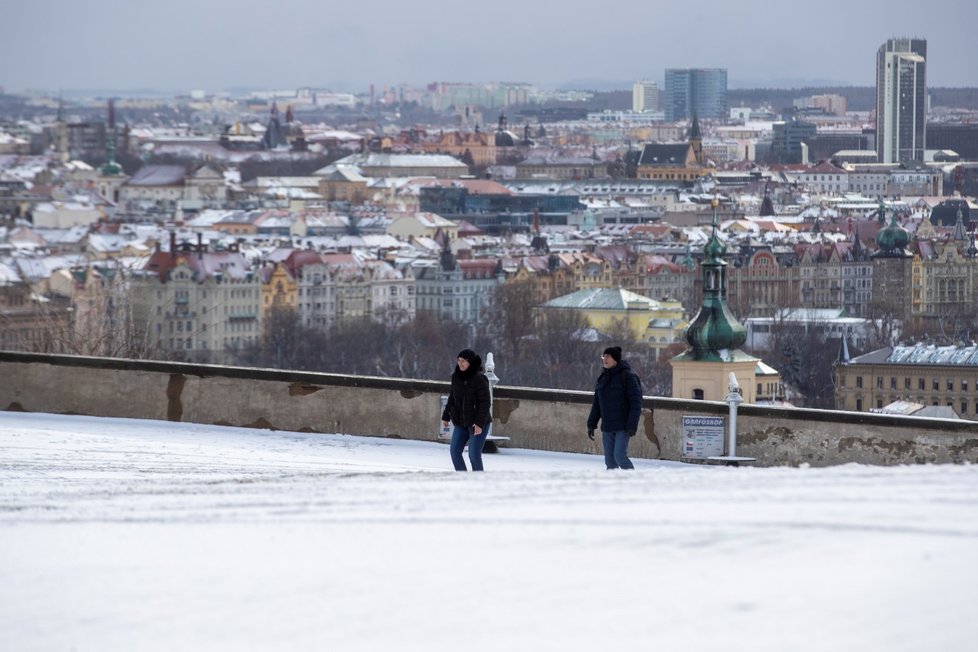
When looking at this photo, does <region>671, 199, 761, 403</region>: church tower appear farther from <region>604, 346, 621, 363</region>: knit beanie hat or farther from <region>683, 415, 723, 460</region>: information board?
<region>604, 346, 621, 363</region>: knit beanie hat

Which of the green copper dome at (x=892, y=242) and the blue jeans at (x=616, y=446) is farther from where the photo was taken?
the green copper dome at (x=892, y=242)

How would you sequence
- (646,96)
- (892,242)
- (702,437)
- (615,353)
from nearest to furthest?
(615,353) → (702,437) → (892,242) → (646,96)

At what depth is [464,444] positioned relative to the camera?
7.34m

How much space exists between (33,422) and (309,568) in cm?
432

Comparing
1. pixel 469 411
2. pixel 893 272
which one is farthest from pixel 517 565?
pixel 893 272

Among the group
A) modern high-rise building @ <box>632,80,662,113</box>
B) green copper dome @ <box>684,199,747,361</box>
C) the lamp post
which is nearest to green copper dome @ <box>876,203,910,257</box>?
green copper dome @ <box>684,199,747,361</box>

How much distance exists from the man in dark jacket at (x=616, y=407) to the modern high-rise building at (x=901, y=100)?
100 metres

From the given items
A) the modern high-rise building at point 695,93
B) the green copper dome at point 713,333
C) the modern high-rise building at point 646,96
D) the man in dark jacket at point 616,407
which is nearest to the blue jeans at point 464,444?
the man in dark jacket at point 616,407

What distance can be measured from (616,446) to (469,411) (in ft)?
1.62

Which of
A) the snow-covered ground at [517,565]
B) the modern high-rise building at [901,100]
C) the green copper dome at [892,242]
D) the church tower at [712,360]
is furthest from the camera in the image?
Result: the modern high-rise building at [901,100]

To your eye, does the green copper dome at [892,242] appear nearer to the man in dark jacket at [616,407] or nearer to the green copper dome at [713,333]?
the green copper dome at [713,333]

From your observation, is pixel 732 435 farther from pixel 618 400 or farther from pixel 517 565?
pixel 517 565

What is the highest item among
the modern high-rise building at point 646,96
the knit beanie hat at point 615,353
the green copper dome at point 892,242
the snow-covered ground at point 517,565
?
the modern high-rise building at point 646,96

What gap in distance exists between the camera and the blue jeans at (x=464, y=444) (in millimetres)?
7309
